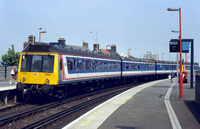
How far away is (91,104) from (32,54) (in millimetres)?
4747

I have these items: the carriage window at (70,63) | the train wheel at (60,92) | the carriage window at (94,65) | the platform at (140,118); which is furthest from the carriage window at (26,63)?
the carriage window at (94,65)

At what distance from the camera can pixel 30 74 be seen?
15148mm

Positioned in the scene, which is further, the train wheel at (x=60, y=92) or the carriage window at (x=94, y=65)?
the carriage window at (x=94, y=65)

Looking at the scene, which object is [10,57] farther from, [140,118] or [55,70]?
[140,118]

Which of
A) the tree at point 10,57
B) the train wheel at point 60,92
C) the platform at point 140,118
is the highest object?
the tree at point 10,57

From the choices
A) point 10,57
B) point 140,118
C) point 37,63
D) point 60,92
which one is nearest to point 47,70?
point 37,63

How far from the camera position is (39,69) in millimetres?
15117

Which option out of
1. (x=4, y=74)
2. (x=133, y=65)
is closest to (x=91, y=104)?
(x=4, y=74)

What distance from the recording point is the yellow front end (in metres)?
14.9

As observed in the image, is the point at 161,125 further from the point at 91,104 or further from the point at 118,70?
the point at 118,70

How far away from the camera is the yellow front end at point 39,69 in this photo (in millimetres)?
14877

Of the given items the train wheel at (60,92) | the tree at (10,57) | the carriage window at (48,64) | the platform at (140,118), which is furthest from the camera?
the tree at (10,57)

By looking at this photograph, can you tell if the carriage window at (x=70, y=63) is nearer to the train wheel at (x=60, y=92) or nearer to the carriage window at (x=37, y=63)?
the train wheel at (x=60, y=92)

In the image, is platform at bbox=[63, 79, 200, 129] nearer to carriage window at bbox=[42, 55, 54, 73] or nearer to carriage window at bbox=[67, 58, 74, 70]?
carriage window at bbox=[42, 55, 54, 73]
